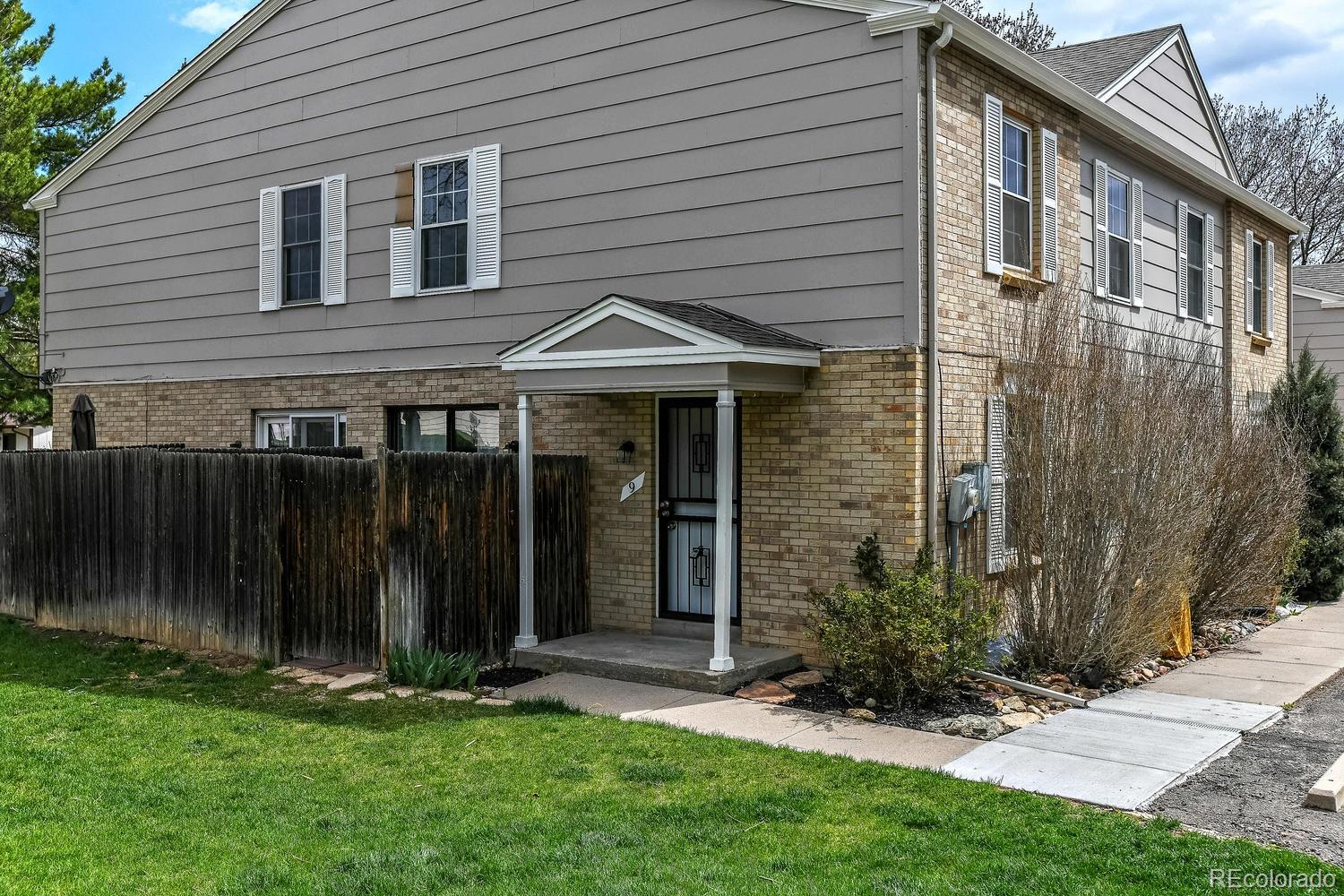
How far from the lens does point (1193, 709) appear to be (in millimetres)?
8570

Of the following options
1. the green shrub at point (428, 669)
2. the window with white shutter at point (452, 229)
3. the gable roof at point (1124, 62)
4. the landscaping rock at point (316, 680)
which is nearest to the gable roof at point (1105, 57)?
the gable roof at point (1124, 62)

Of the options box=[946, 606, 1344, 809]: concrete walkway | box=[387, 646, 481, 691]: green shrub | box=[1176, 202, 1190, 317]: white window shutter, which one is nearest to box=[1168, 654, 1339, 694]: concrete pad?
box=[946, 606, 1344, 809]: concrete walkway

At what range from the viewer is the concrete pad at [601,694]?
8.67 metres

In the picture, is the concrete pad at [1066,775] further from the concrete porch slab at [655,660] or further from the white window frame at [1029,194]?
the white window frame at [1029,194]

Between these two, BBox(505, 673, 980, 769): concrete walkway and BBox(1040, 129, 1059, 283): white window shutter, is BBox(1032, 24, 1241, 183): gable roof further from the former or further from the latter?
BBox(505, 673, 980, 769): concrete walkway

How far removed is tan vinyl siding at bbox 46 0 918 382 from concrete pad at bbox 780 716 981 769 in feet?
10.8

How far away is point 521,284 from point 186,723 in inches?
224

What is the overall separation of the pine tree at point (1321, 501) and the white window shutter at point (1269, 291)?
3737 millimetres

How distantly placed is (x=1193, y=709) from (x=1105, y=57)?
10.2 meters

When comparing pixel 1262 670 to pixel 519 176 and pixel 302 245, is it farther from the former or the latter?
pixel 302 245

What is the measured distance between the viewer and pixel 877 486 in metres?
→ 9.45

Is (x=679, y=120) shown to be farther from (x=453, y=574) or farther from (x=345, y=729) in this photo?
(x=345, y=729)

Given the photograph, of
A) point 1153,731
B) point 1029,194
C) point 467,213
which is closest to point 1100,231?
point 1029,194

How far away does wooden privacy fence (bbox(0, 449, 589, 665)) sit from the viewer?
9.76 m
